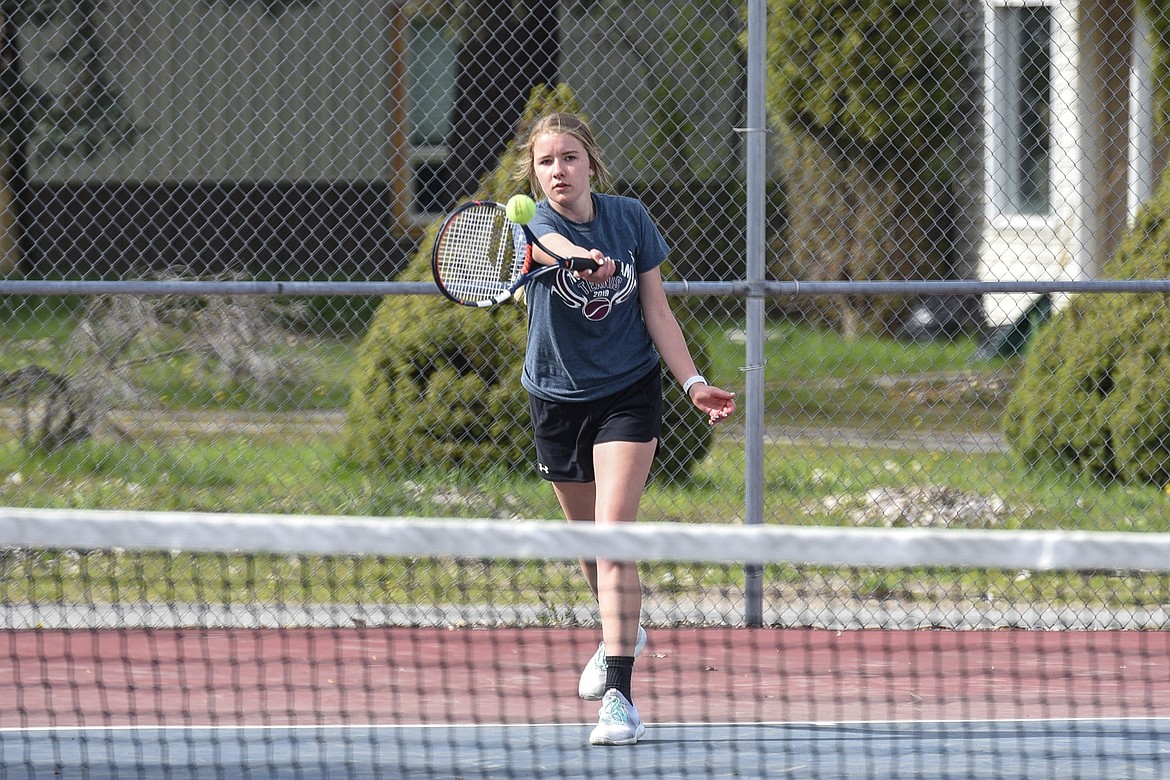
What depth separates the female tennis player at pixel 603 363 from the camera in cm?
427

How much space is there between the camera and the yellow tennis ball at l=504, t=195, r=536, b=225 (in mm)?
4270

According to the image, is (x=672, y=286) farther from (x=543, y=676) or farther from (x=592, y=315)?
(x=543, y=676)

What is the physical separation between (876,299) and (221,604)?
9.94 metres

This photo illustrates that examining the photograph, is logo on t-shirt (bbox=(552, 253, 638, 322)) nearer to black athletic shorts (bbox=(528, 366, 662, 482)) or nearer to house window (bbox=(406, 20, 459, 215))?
black athletic shorts (bbox=(528, 366, 662, 482))

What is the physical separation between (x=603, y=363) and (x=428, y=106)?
45.8 ft

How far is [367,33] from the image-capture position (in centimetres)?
1659

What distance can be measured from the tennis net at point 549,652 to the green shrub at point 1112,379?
125cm

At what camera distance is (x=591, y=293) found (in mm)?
4359

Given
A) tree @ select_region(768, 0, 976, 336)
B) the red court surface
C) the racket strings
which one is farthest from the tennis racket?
tree @ select_region(768, 0, 976, 336)

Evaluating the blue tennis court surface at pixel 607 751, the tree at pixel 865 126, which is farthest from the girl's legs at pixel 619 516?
the tree at pixel 865 126

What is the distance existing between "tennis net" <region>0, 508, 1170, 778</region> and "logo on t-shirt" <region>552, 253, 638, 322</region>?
2.97ft

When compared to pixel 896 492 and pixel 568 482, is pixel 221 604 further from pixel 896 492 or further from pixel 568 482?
pixel 896 492

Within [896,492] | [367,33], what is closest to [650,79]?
[367,33]

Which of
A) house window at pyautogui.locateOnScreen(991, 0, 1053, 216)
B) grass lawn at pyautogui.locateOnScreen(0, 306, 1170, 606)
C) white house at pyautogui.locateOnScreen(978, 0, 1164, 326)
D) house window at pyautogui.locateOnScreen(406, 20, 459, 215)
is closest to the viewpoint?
grass lawn at pyautogui.locateOnScreen(0, 306, 1170, 606)
